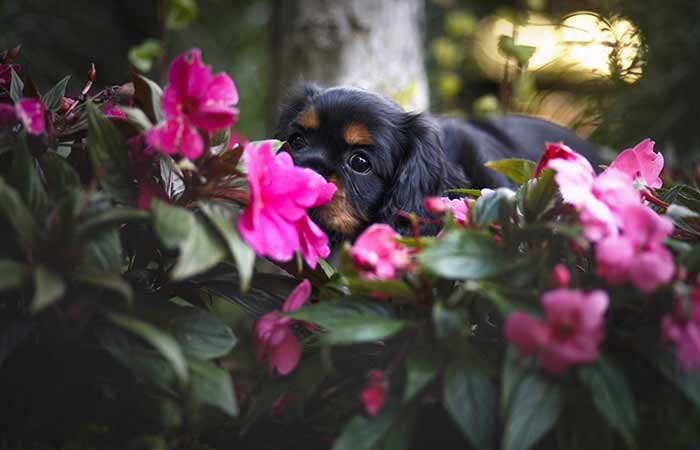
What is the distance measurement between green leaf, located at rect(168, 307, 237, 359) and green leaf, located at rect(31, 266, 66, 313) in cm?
21

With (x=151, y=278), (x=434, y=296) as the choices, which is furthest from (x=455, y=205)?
(x=151, y=278)

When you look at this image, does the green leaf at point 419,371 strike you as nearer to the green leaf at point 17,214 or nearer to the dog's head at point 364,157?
the green leaf at point 17,214

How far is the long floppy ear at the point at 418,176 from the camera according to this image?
205 cm

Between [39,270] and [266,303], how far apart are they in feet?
1.45

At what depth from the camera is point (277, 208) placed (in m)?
1.10

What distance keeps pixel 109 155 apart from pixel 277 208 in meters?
0.29

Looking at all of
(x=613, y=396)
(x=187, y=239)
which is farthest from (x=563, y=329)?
(x=187, y=239)

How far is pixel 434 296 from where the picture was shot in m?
1.09

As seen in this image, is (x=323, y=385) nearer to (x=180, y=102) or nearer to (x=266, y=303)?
(x=266, y=303)

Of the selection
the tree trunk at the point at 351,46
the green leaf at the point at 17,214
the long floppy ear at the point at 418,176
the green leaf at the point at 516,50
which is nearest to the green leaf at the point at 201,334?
the green leaf at the point at 17,214

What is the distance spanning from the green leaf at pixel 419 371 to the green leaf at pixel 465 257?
13cm

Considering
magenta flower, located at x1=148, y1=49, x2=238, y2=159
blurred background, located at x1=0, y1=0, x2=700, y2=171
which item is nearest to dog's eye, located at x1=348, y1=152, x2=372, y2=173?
blurred background, located at x1=0, y1=0, x2=700, y2=171

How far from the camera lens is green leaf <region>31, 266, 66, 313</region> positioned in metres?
0.83

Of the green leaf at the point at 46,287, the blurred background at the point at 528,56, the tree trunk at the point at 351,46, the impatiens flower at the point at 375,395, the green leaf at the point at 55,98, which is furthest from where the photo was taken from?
the tree trunk at the point at 351,46
